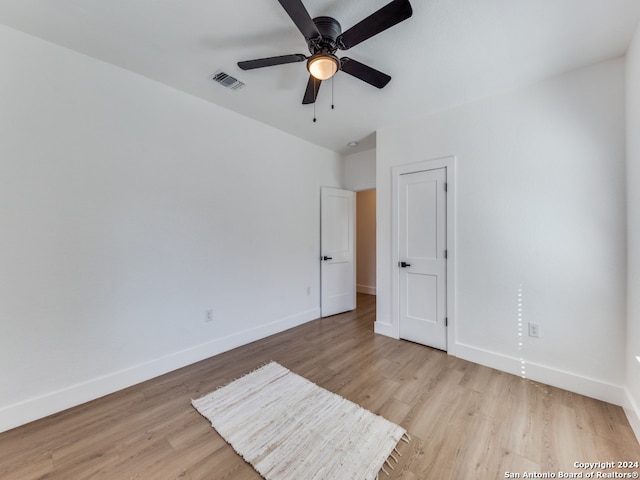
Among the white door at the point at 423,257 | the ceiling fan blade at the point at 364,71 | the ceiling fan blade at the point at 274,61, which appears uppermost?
the ceiling fan blade at the point at 274,61

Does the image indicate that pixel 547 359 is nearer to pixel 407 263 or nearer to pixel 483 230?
pixel 483 230

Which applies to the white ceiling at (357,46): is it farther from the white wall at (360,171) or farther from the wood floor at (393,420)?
the wood floor at (393,420)

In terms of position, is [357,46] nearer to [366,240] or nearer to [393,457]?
[393,457]

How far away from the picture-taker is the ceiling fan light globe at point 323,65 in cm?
159

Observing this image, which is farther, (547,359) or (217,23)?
(547,359)

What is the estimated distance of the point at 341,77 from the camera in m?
2.24

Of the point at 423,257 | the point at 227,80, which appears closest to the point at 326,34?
the point at 227,80

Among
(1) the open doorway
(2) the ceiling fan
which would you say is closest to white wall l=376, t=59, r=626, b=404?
(2) the ceiling fan

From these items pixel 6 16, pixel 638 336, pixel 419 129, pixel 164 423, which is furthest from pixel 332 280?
pixel 6 16

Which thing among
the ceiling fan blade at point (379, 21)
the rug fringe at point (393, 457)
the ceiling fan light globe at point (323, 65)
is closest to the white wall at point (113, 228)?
the ceiling fan light globe at point (323, 65)

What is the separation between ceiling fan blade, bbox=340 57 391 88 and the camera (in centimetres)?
171

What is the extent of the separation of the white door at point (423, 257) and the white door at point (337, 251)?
1230 mm

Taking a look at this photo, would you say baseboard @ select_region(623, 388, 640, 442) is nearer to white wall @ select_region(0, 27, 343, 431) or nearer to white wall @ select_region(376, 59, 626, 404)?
white wall @ select_region(376, 59, 626, 404)

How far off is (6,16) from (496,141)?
12.8ft
